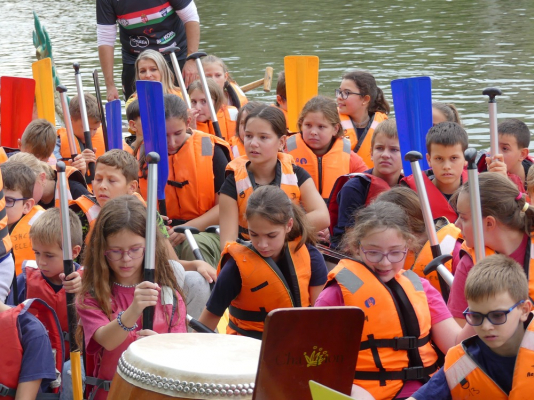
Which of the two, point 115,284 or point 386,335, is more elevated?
point 115,284

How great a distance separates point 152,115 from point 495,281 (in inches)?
93.1

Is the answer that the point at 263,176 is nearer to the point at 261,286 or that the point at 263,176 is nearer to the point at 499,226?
the point at 261,286

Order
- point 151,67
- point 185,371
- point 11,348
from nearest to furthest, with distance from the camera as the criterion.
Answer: point 185,371
point 11,348
point 151,67

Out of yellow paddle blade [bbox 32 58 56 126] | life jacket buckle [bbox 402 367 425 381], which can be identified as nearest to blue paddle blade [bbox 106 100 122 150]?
yellow paddle blade [bbox 32 58 56 126]

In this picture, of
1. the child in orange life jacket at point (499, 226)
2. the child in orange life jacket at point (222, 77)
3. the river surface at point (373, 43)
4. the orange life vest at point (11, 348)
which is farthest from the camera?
the river surface at point (373, 43)

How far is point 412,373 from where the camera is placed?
8.77 feet

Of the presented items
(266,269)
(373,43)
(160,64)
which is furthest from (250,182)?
(373,43)

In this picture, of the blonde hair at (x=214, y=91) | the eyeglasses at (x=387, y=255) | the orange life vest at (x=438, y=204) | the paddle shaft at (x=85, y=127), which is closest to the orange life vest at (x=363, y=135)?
the blonde hair at (x=214, y=91)

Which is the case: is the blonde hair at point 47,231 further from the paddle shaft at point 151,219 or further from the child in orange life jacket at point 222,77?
the child in orange life jacket at point 222,77

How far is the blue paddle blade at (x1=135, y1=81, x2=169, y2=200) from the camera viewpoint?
4.13 metres

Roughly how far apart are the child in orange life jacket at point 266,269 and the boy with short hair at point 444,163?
86cm

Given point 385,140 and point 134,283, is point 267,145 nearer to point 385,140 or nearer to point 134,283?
point 385,140

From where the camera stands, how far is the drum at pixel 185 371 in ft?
6.47

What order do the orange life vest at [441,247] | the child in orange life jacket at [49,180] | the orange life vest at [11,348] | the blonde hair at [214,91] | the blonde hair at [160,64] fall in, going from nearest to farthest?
the orange life vest at [11,348]
the orange life vest at [441,247]
the child in orange life jacket at [49,180]
the blonde hair at [160,64]
the blonde hair at [214,91]
